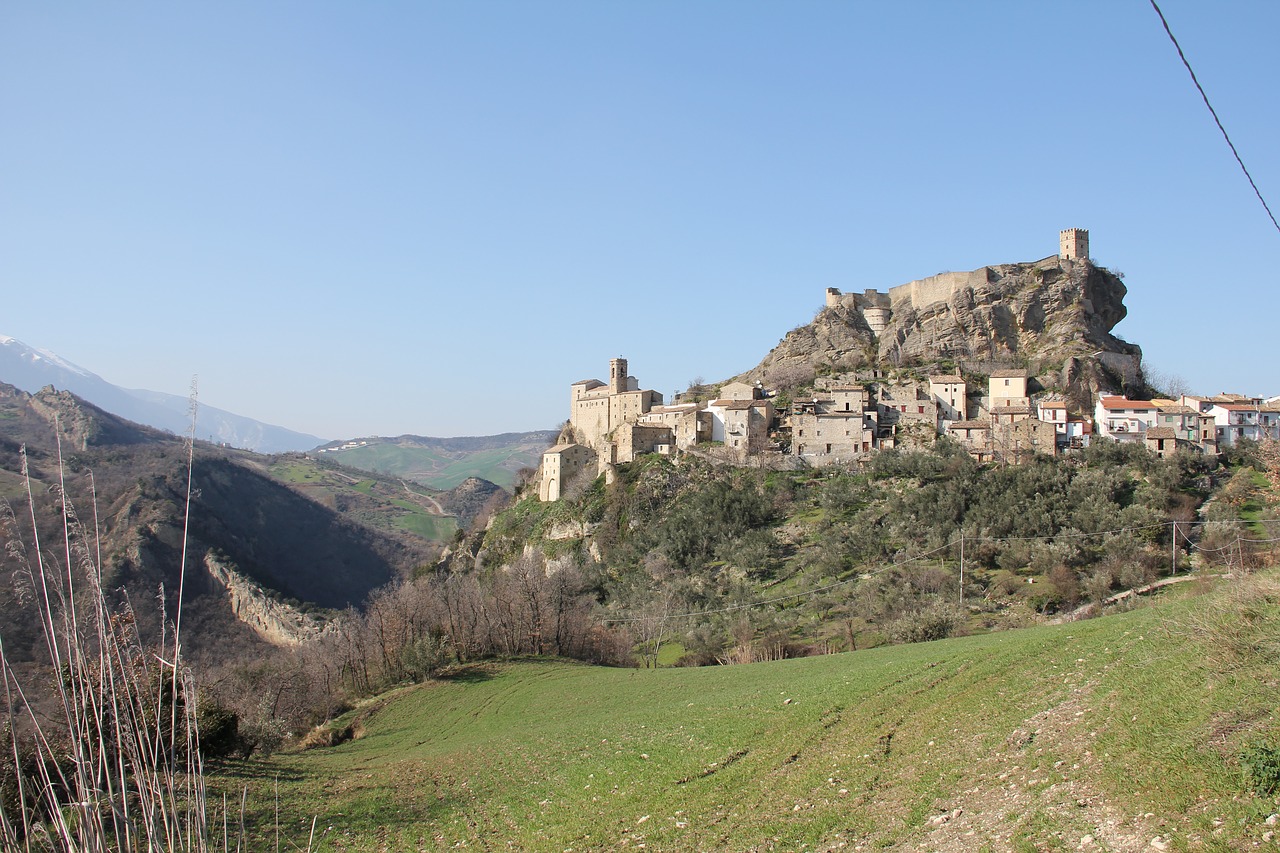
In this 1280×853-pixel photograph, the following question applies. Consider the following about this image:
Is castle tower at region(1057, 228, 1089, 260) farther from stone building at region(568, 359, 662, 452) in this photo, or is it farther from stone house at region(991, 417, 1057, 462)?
stone building at region(568, 359, 662, 452)

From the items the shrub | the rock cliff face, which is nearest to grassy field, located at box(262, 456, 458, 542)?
the rock cliff face

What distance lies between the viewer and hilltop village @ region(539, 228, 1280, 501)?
Answer: 5593 cm

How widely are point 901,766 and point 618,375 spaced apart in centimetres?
7147

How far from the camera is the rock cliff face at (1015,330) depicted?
64.7 meters

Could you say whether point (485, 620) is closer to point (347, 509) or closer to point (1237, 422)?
point (1237, 422)

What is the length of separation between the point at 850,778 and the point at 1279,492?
23.4 m

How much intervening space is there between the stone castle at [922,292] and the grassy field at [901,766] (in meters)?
58.1

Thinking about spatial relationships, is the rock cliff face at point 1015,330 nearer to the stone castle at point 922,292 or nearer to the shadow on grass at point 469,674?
the stone castle at point 922,292

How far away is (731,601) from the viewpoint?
160 ft

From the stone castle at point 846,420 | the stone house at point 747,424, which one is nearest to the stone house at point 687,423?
the stone castle at point 846,420

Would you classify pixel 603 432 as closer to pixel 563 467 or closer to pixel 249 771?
pixel 563 467

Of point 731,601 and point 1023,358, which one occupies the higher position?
point 1023,358

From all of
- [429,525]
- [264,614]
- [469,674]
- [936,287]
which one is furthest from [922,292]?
[429,525]

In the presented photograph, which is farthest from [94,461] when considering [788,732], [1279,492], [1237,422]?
[1237,422]
